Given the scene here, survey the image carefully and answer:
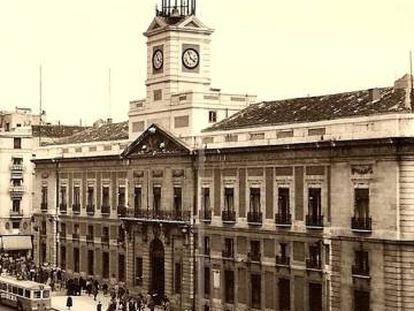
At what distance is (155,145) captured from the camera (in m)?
65.2

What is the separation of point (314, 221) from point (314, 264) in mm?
2216

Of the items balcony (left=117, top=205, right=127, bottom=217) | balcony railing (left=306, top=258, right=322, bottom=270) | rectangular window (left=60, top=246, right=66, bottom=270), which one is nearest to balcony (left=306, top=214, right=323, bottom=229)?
balcony railing (left=306, top=258, right=322, bottom=270)

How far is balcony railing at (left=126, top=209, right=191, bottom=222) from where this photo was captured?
6156cm

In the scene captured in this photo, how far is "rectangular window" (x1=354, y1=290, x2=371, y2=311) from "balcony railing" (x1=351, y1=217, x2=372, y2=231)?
3.05 m

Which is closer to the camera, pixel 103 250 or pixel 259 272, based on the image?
pixel 259 272

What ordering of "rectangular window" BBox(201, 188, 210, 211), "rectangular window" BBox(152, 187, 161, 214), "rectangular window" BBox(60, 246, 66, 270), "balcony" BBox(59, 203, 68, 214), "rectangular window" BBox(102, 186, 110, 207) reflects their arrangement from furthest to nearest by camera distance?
1. "rectangular window" BBox(60, 246, 66, 270)
2. "balcony" BBox(59, 203, 68, 214)
3. "rectangular window" BBox(102, 186, 110, 207)
4. "rectangular window" BBox(152, 187, 161, 214)
5. "rectangular window" BBox(201, 188, 210, 211)

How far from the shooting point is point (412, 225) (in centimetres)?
4494

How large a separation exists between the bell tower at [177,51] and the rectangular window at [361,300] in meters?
21.9

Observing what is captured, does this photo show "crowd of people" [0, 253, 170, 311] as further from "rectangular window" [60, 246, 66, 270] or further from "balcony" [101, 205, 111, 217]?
"balcony" [101, 205, 111, 217]

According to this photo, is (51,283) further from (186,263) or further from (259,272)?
(259,272)

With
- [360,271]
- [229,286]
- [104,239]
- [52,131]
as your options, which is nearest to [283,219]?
[360,271]

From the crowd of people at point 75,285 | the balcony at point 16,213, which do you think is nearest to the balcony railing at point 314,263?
the crowd of people at point 75,285

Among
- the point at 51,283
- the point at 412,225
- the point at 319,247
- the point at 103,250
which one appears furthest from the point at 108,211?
the point at 412,225

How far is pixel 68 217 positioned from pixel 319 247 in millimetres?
32589
